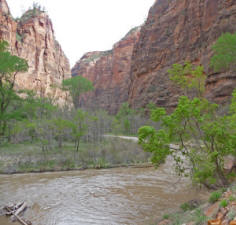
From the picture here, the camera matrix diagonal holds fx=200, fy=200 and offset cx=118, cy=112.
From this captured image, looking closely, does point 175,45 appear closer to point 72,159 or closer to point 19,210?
point 72,159

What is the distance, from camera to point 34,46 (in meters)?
64.5

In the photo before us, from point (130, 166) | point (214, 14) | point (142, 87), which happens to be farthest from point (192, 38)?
point (130, 166)

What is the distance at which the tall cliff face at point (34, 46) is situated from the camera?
186 ft

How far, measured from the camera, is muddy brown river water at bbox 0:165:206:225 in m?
7.89

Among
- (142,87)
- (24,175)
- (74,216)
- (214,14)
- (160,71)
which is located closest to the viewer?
(74,216)

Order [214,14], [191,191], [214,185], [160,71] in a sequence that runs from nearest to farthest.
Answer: [214,185], [191,191], [214,14], [160,71]

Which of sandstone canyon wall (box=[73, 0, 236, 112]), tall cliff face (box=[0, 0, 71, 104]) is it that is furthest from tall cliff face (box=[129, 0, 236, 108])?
tall cliff face (box=[0, 0, 71, 104])

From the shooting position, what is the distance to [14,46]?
189 ft

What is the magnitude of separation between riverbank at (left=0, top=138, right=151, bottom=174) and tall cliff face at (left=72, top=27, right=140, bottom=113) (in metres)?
58.7

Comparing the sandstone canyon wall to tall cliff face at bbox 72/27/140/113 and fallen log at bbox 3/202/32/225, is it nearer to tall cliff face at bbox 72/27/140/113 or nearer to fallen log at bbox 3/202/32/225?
tall cliff face at bbox 72/27/140/113

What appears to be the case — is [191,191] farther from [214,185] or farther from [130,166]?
[130,166]

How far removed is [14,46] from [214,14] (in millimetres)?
52164

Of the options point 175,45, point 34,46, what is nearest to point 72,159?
point 175,45

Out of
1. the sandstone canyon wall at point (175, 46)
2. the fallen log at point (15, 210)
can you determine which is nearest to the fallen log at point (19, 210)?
the fallen log at point (15, 210)
